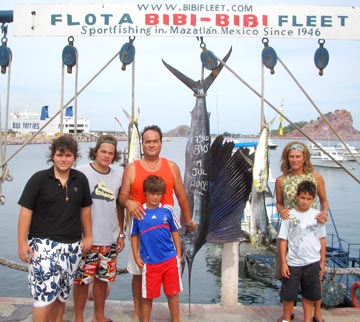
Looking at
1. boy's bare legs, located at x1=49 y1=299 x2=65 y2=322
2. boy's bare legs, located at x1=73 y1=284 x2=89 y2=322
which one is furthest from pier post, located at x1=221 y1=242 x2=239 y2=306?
boy's bare legs, located at x1=49 y1=299 x2=65 y2=322

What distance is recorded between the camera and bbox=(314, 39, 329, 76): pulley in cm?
335

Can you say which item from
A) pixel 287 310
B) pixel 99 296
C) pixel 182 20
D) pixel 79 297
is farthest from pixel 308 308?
pixel 182 20

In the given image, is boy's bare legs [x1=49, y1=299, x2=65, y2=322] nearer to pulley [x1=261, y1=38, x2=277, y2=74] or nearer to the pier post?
the pier post

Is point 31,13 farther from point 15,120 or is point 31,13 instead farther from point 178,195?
point 15,120

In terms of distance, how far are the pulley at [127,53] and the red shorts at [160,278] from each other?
59.3 inches

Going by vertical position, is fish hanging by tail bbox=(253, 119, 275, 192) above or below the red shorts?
above

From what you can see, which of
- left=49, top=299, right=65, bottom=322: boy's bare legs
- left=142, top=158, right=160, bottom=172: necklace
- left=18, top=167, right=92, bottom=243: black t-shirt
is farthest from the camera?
left=142, top=158, right=160, bottom=172: necklace

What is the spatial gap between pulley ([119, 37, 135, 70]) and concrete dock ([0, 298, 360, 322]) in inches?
71.8

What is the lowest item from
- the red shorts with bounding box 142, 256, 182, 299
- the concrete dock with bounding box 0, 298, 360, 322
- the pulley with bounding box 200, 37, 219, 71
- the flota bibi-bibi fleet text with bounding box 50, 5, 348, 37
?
the concrete dock with bounding box 0, 298, 360, 322

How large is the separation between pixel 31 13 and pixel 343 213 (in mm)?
19066

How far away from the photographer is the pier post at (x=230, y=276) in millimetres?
3318

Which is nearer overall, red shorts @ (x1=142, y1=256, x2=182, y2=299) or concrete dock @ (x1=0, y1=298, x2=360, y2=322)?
red shorts @ (x1=142, y1=256, x2=182, y2=299)

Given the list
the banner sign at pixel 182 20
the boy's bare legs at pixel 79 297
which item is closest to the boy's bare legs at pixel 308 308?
the boy's bare legs at pixel 79 297

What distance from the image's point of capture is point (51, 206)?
2404 mm
